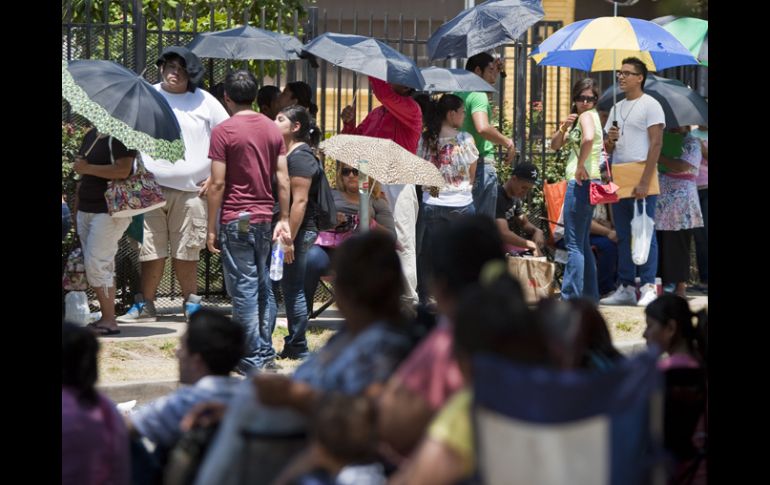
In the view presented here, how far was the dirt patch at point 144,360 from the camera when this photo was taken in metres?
8.54

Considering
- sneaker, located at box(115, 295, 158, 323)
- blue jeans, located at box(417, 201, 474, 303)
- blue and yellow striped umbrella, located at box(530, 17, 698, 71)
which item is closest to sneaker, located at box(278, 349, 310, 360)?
blue jeans, located at box(417, 201, 474, 303)

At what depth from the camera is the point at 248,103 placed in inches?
328

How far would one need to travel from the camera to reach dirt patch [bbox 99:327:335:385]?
8539mm

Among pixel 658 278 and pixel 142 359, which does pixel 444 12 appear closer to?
pixel 658 278

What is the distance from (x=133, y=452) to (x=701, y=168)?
28.3ft

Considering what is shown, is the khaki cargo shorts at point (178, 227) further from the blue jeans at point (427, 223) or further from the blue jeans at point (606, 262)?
the blue jeans at point (606, 262)

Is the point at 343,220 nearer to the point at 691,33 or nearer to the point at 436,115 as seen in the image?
the point at 436,115

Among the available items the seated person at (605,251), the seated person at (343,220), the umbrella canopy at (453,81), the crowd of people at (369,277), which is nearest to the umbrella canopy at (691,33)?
the crowd of people at (369,277)

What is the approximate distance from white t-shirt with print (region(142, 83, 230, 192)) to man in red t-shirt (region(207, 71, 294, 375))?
4.69 feet

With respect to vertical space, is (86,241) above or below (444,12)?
below

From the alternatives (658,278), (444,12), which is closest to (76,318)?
(658,278)

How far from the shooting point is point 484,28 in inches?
428

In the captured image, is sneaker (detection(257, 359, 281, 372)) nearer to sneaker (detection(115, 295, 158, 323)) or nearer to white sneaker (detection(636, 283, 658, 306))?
sneaker (detection(115, 295, 158, 323))

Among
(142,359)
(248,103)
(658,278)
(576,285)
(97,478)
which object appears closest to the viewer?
(97,478)
